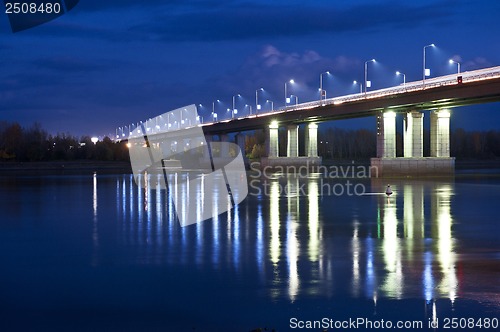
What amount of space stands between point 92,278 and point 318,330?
7.01 meters

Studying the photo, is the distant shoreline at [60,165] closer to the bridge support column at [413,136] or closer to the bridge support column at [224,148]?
the bridge support column at [224,148]

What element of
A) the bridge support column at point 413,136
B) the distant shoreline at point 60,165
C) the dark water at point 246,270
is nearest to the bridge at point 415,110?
the bridge support column at point 413,136

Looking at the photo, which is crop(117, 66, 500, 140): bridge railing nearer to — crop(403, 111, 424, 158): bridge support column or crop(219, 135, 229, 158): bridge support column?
crop(403, 111, 424, 158): bridge support column

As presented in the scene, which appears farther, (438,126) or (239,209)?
(438,126)

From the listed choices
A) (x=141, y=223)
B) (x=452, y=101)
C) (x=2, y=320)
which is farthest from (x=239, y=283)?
(x=452, y=101)

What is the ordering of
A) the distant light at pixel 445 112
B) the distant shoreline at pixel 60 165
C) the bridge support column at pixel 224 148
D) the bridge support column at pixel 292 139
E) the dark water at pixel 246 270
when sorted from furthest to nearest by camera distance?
1. the bridge support column at pixel 224 148
2. the distant shoreline at pixel 60 165
3. the bridge support column at pixel 292 139
4. the distant light at pixel 445 112
5. the dark water at pixel 246 270

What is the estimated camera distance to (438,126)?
308 feet

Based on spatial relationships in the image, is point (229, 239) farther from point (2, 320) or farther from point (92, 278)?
point (2, 320)

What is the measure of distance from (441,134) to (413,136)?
3891 mm

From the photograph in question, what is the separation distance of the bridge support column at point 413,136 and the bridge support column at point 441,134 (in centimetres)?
218

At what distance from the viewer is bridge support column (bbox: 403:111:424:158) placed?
9288 cm

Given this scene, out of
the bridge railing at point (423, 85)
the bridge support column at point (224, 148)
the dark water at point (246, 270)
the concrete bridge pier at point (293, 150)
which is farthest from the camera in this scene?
the bridge support column at point (224, 148)

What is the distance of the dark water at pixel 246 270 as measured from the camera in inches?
519

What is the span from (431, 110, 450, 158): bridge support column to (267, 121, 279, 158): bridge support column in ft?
160
